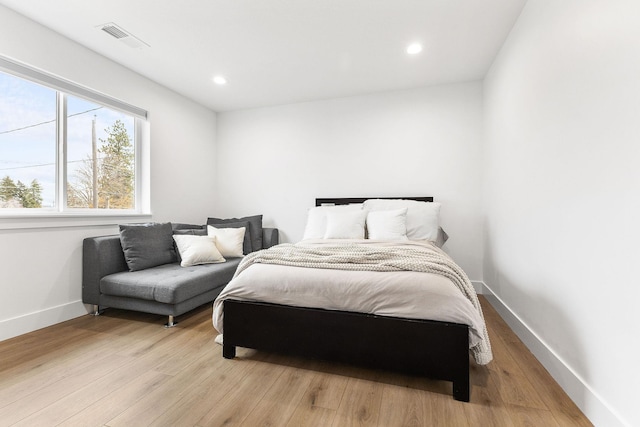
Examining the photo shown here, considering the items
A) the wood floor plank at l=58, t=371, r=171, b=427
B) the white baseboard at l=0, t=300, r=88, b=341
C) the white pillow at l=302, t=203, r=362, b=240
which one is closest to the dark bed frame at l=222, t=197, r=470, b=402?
the wood floor plank at l=58, t=371, r=171, b=427

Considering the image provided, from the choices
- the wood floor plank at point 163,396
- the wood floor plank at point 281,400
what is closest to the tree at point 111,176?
the wood floor plank at point 163,396

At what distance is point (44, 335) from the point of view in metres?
2.28

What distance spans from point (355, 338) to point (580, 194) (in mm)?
1404

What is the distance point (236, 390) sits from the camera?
1583 mm

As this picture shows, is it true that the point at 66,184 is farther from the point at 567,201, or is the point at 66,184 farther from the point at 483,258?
the point at 483,258

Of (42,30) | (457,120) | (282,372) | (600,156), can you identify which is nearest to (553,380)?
(600,156)

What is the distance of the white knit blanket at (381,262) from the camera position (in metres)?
1.65

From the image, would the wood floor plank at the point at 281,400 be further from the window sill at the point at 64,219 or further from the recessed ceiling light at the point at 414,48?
the recessed ceiling light at the point at 414,48

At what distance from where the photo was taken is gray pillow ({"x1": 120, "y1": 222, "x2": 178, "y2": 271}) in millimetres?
2771

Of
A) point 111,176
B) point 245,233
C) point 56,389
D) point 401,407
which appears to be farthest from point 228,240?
point 401,407

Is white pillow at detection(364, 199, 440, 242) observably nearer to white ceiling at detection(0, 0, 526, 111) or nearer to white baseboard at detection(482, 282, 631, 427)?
white baseboard at detection(482, 282, 631, 427)

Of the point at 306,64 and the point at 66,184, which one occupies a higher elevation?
the point at 306,64

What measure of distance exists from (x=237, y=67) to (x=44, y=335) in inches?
117

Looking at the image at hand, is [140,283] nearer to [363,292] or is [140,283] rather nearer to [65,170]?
[65,170]
